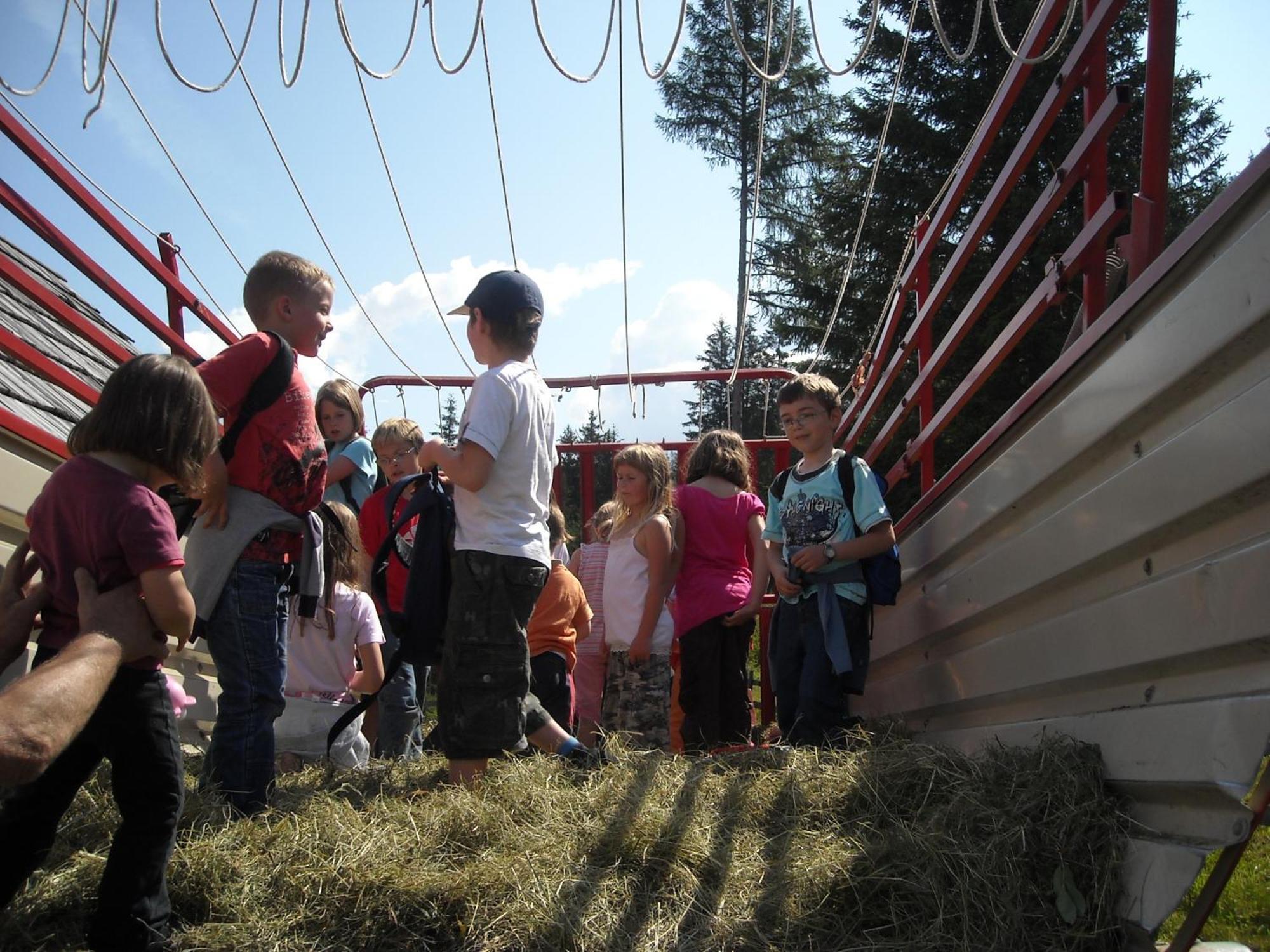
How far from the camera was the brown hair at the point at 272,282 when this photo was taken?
3260 millimetres

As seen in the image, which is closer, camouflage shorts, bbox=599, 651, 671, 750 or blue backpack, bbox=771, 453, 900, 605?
blue backpack, bbox=771, 453, 900, 605

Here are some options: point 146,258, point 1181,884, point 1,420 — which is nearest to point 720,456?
point 146,258

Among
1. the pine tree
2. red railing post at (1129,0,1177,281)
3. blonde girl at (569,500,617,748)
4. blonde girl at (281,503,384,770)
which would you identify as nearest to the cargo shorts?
blonde girl at (281,503,384,770)

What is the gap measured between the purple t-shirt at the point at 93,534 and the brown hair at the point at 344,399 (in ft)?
8.35

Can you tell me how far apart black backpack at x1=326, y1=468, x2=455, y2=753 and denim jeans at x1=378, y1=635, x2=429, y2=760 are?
3.17 feet

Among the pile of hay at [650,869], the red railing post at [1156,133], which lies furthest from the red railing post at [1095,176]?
the pile of hay at [650,869]

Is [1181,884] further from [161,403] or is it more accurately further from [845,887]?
[161,403]

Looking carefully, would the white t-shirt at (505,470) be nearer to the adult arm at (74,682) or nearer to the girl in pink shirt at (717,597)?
the adult arm at (74,682)

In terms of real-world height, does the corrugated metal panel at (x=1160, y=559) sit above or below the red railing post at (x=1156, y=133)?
below

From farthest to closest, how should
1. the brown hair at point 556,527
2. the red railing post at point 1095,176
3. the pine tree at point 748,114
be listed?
the pine tree at point 748,114 < the brown hair at point 556,527 < the red railing post at point 1095,176

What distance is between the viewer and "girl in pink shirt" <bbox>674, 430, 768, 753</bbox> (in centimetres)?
483

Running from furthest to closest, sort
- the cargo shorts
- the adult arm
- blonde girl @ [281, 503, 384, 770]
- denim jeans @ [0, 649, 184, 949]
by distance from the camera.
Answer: blonde girl @ [281, 503, 384, 770], the cargo shorts, denim jeans @ [0, 649, 184, 949], the adult arm

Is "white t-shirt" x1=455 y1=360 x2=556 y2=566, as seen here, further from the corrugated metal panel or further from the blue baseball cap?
the corrugated metal panel

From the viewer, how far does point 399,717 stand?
4492mm
